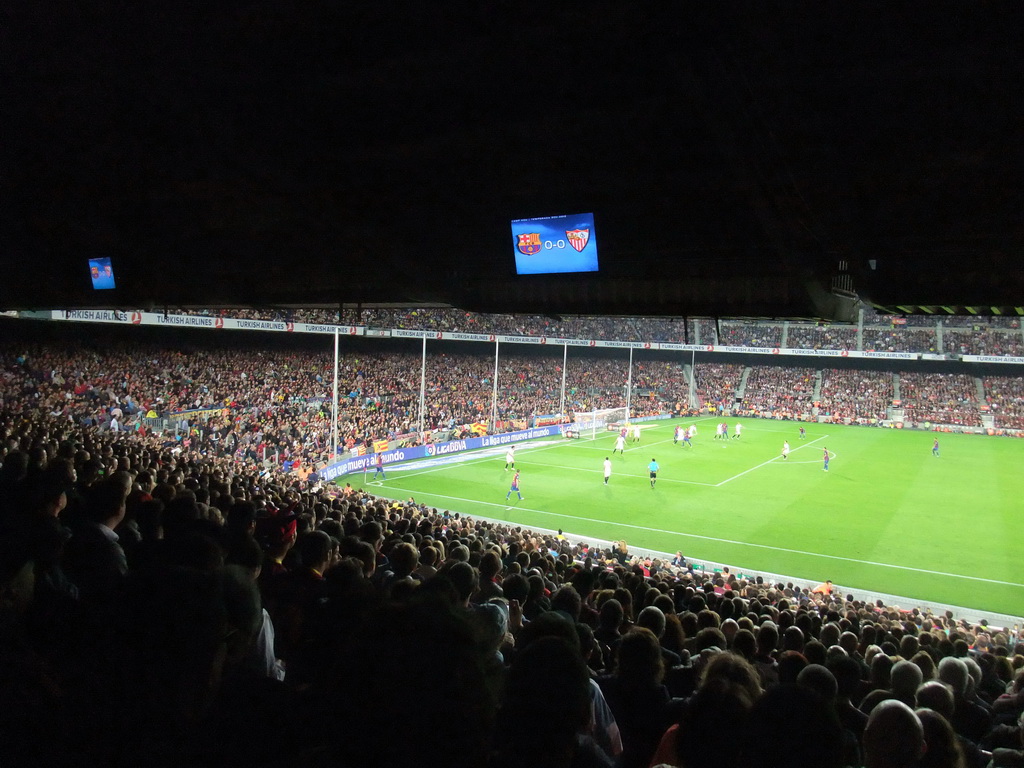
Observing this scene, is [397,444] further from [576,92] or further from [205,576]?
[205,576]

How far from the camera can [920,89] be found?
5.47m

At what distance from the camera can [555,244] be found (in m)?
8.44

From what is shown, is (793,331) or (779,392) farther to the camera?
(793,331)

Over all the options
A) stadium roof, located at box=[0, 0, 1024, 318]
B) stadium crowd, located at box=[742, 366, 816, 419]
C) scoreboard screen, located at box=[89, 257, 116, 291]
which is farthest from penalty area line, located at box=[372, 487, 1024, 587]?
stadium crowd, located at box=[742, 366, 816, 419]

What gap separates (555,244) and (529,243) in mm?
388

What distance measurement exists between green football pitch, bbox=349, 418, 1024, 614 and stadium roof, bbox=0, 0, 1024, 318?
1119 centimetres

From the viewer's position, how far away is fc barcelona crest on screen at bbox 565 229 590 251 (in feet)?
26.8

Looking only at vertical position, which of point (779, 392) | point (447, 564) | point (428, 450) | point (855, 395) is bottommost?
point (428, 450)

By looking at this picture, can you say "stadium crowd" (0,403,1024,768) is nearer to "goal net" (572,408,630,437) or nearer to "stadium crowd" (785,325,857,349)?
"goal net" (572,408,630,437)

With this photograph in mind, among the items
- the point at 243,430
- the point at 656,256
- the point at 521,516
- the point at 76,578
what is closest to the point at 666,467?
the point at 521,516

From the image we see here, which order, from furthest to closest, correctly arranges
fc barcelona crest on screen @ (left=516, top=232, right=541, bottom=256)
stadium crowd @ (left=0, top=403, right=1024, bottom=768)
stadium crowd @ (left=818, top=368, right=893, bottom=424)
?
stadium crowd @ (left=818, top=368, right=893, bottom=424)
fc barcelona crest on screen @ (left=516, top=232, right=541, bottom=256)
stadium crowd @ (left=0, top=403, right=1024, bottom=768)

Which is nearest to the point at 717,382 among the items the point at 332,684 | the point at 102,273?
the point at 102,273

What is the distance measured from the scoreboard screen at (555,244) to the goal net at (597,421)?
1330 inches

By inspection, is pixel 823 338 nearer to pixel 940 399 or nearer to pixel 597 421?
pixel 940 399
